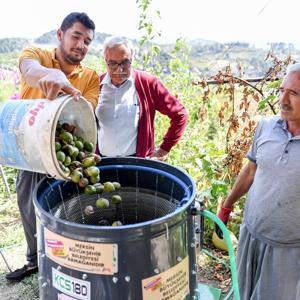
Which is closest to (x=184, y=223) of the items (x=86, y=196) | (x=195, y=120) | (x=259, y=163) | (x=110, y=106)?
(x=86, y=196)

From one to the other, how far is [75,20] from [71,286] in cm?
153

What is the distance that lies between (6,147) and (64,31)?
90 cm

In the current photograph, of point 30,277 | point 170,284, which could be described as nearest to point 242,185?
point 170,284

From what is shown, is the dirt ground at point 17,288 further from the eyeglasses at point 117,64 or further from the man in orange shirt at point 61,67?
the eyeglasses at point 117,64

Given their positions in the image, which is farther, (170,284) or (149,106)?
(149,106)

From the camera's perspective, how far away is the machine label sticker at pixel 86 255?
1208mm

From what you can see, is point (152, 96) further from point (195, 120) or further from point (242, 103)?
point (195, 120)

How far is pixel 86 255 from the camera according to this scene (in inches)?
48.1

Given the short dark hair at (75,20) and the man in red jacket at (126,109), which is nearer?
the short dark hair at (75,20)

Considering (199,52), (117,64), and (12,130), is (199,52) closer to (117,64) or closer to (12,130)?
(117,64)

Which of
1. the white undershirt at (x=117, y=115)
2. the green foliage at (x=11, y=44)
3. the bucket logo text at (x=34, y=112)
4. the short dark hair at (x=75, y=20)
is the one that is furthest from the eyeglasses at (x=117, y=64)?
the green foliage at (x=11, y=44)

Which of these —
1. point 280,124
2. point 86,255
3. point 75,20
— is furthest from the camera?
point 75,20

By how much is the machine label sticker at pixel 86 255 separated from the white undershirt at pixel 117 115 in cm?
135

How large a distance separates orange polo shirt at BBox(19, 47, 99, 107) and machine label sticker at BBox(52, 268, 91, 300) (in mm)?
1144
